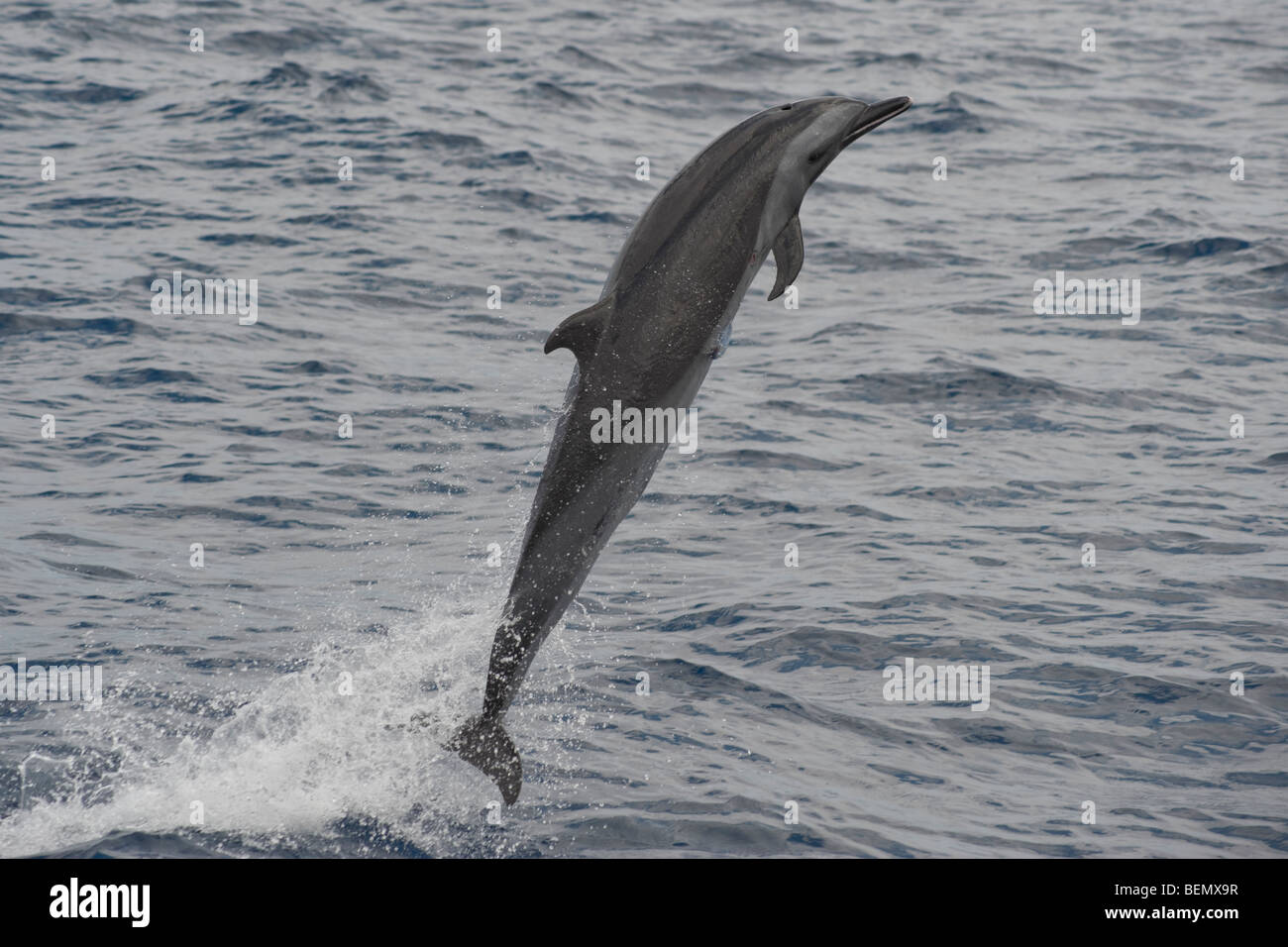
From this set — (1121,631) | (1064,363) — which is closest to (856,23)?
(1064,363)

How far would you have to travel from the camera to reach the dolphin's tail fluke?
25.8 ft

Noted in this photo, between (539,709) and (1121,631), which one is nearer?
(539,709)

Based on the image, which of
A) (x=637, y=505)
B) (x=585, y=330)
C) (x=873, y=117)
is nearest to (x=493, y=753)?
(x=585, y=330)

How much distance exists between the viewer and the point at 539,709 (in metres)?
10.2

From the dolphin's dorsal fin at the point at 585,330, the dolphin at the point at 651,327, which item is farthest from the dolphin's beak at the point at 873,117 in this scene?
the dolphin's dorsal fin at the point at 585,330

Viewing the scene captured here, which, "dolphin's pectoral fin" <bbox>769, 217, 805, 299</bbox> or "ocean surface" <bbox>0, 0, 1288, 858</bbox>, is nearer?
"dolphin's pectoral fin" <bbox>769, 217, 805, 299</bbox>

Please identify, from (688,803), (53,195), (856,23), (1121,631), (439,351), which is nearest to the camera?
(688,803)

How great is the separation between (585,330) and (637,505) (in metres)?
6.81

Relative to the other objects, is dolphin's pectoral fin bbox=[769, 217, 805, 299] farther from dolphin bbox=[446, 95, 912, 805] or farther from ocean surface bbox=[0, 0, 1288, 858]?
ocean surface bbox=[0, 0, 1288, 858]

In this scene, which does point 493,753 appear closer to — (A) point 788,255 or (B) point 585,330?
(B) point 585,330

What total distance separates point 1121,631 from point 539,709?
4391mm

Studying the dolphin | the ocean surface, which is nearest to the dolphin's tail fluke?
the dolphin

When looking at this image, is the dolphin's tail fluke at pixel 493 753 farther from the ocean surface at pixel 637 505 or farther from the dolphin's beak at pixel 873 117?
the dolphin's beak at pixel 873 117
